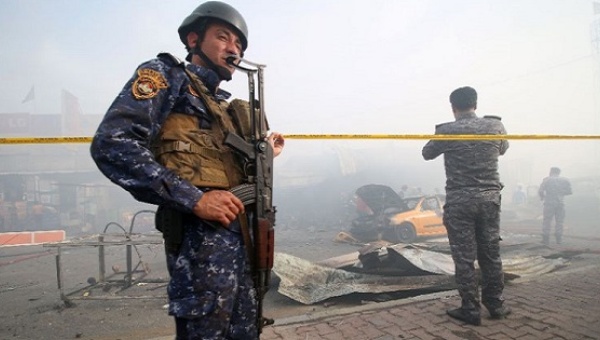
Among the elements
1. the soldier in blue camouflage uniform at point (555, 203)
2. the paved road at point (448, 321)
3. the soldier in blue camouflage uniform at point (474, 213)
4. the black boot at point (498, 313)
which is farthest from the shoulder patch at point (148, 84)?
the soldier in blue camouflage uniform at point (555, 203)

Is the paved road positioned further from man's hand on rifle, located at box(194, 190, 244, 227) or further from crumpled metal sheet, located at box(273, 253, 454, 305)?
man's hand on rifle, located at box(194, 190, 244, 227)

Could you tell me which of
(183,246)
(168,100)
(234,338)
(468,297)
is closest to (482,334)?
(468,297)

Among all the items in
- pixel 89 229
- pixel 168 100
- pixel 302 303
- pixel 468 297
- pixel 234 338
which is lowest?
pixel 89 229

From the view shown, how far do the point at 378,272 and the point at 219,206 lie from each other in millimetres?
4224

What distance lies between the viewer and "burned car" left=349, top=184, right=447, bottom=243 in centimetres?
1049

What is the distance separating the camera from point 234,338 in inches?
63.1

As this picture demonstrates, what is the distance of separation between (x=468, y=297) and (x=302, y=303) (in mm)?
2044

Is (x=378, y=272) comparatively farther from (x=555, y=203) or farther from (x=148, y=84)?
(x=555, y=203)

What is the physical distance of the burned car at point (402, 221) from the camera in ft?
34.4

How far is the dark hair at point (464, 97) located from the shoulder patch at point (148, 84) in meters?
3.26

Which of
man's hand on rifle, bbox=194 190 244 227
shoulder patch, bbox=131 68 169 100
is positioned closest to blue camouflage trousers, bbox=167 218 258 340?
man's hand on rifle, bbox=194 190 244 227

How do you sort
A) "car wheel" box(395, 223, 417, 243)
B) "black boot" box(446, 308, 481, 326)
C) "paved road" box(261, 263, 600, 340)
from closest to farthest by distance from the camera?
"paved road" box(261, 263, 600, 340) < "black boot" box(446, 308, 481, 326) < "car wheel" box(395, 223, 417, 243)

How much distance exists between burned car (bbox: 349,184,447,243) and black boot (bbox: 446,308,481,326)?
723cm

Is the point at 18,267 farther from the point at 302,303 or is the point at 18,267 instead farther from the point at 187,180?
the point at 187,180
